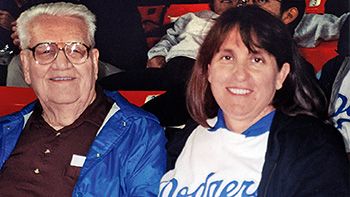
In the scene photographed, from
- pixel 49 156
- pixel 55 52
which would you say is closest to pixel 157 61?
pixel 55 52

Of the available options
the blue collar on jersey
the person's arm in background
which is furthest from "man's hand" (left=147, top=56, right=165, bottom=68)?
the blue collar on jersey

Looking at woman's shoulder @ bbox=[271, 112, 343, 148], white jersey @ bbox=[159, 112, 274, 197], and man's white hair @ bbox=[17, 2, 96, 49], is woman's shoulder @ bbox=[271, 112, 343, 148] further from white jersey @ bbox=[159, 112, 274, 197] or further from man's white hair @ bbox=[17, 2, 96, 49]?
man's white hair @ bbox=[17, 2, 96, 49]

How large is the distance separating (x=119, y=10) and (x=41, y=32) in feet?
3.25

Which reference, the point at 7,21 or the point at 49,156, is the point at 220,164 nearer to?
the point at 49,156

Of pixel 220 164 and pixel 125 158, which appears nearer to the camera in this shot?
pixel 220 164

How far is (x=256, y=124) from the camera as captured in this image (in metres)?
1.62

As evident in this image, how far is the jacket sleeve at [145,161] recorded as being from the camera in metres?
1.77

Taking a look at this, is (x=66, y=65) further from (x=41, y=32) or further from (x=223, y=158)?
(x=223, y=158)

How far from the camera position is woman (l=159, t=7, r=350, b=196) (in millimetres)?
1472

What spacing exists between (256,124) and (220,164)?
0.16m

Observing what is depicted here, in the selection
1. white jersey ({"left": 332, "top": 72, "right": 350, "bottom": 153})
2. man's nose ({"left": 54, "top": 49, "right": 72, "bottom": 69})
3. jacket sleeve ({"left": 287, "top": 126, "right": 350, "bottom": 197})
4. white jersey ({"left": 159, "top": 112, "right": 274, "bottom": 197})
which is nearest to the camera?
jacket sleeve ({"left": 287, "top": 126, "right": 350, "bottom": 197})

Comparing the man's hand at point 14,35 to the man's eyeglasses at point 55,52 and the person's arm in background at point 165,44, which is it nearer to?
the person's arm in background at point 165,44

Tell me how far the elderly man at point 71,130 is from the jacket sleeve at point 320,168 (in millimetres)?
502

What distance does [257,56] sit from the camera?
62.6 inches
